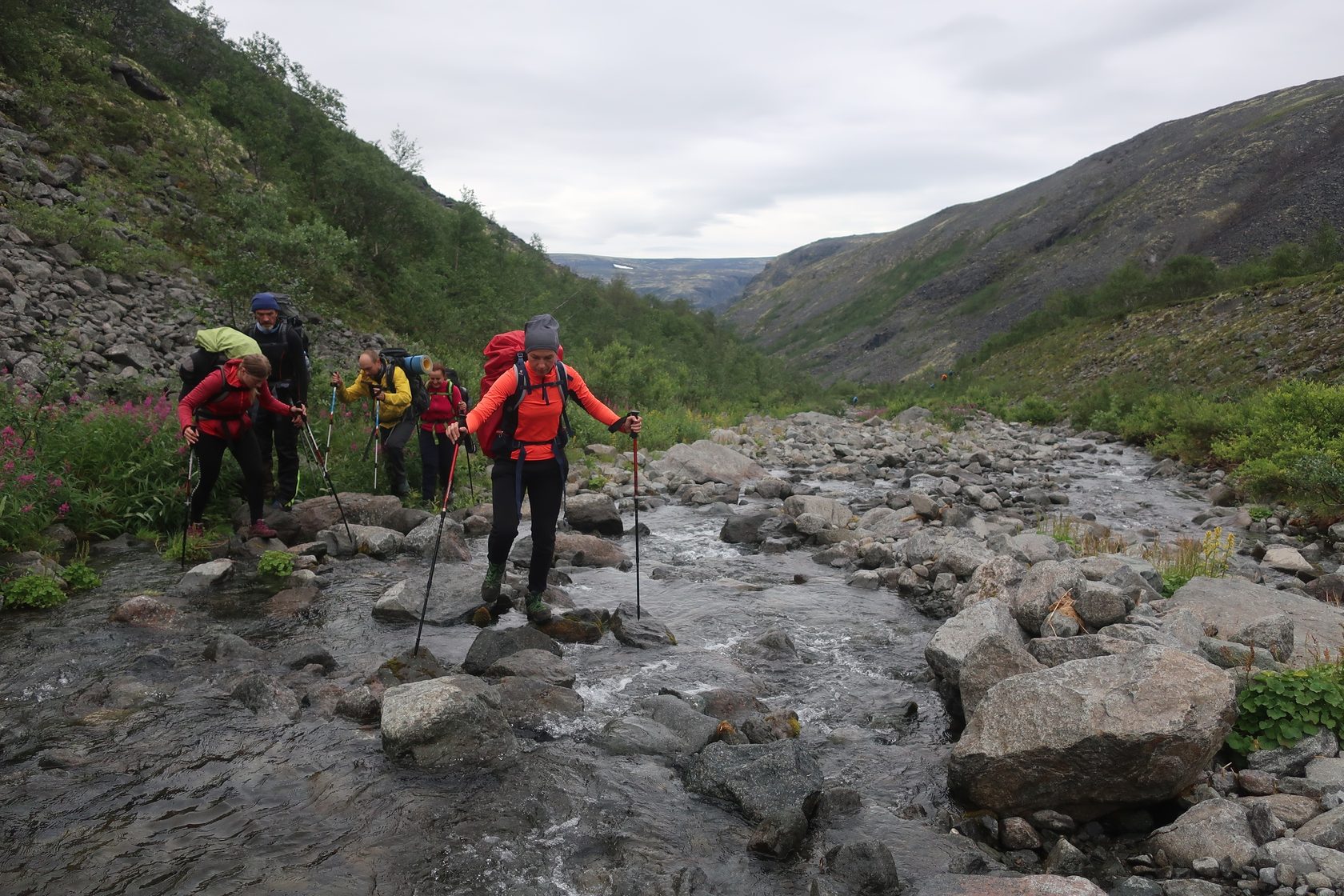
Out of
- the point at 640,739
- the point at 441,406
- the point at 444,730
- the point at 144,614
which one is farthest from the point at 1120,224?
the point at 144,614

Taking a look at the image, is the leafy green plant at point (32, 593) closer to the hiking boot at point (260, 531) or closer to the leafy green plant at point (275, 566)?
the leafy green plant at point (275, 566)

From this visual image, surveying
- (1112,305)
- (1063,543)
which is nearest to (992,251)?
(1112,305)

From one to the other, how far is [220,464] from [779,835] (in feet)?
29.6

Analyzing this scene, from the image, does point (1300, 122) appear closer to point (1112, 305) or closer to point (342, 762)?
point (1112, 305)

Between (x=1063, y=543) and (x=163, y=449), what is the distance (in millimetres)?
13294

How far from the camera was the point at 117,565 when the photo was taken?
9469mm

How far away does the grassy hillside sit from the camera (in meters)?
20.3

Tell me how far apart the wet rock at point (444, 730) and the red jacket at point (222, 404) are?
18.5ft

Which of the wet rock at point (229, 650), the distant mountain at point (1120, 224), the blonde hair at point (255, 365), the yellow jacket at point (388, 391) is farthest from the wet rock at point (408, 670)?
the distant mountain at point (1120, 224)

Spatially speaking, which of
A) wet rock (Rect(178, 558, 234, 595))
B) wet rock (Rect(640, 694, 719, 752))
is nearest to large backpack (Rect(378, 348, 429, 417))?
wet rock (Rect(178, 558, 234, 595))

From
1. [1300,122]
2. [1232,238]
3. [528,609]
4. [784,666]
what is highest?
[1300,122]

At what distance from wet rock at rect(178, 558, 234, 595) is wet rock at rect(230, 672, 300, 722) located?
318 cm

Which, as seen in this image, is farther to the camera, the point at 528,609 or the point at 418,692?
the point at 528,609

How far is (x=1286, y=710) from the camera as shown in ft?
17.4
